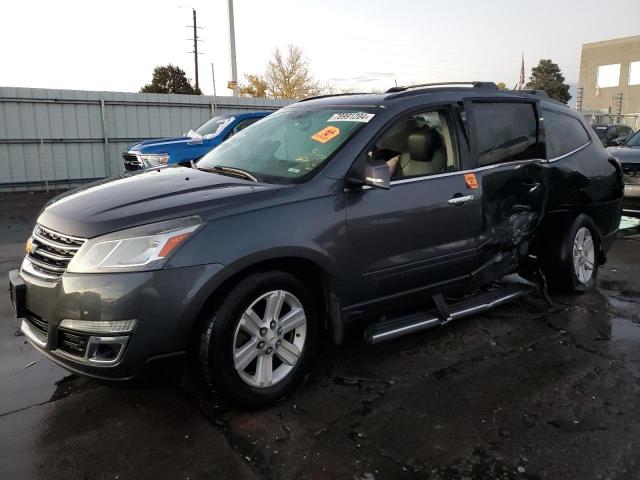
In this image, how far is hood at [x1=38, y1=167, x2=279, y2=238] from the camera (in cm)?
276

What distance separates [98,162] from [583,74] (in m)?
54.7

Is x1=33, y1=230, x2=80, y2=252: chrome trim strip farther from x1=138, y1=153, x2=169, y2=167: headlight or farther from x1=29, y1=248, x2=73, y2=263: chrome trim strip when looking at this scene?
x1=138, y1=153, x2=169, y2=167: headlight

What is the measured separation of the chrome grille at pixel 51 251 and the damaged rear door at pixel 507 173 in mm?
2794

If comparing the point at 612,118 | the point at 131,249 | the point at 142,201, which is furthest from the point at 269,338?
the point at 612,118

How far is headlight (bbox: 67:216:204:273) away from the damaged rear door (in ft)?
7.76

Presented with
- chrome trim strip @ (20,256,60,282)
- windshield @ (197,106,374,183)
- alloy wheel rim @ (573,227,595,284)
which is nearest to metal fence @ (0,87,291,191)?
windshield @ (197,106,374,183)

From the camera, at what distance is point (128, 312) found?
2.57 metres

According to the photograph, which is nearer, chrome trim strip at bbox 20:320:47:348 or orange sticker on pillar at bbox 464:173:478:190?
chrome trim strip at bbox 20:320:47:348

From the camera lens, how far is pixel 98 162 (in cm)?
1364

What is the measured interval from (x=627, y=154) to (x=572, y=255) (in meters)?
4.50

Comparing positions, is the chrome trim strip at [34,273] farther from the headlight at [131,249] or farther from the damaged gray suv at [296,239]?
the headlight at [131,249]

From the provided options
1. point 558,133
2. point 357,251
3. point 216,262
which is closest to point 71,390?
point 216,262

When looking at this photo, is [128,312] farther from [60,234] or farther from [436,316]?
[436,316]

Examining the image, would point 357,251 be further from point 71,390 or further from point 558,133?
point 558,133
